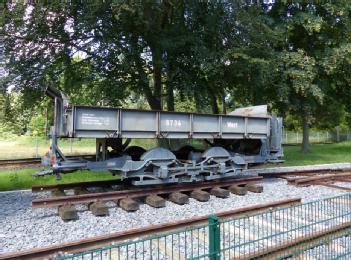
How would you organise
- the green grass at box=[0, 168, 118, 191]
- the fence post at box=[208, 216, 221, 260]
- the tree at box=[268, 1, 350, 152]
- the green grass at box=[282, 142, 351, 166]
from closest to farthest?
1. the fence post at box=[208, 216, 221, 260]
2. the green grass at box=[0, 168, 118, 191]
3. the tree at box=[268, 1, 350, 152]
4. the green grass at box=[282, 142, 351, 166]

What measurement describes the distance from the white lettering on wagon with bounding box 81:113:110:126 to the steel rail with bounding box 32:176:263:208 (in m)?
1.71

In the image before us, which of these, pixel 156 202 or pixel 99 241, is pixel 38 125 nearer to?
pixel 156 202

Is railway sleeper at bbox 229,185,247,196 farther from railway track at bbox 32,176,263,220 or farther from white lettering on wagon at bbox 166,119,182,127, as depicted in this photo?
white lettering on wagon at bbox 166,119,182,127

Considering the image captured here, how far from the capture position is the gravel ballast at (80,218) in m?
6.29

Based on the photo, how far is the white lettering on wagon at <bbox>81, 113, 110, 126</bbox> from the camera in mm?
8391

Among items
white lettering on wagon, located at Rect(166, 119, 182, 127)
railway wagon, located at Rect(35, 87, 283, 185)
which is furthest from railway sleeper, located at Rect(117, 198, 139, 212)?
white lettering on wagon, located at Rect(166, 119, 182, 127)

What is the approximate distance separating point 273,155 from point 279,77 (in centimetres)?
925

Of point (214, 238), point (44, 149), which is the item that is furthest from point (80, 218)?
point (44, 149)

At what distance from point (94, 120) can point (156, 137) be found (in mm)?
1742

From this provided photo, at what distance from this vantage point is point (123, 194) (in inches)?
347

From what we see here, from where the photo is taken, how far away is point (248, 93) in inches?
922

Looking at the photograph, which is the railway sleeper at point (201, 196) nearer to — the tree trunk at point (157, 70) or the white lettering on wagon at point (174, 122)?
the white lettering on wagon at point (174, 122)

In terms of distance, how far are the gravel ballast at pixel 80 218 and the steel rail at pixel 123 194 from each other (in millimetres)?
271

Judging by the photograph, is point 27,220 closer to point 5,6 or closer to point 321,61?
point 5,6
